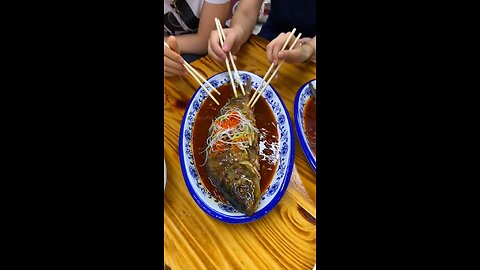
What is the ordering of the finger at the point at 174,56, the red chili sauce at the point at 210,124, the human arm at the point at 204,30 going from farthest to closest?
the human arm at the point at 204,30 < the finger at the point at 174,56 < the red chili sauce at the point at 210,124

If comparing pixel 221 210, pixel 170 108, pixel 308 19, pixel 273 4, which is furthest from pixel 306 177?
pixel 273 4

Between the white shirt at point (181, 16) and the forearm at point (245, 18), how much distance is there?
0.23 metres

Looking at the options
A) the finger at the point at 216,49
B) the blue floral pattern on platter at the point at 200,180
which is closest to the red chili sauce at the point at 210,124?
the blue floral pattern on platter at the point at 200,180

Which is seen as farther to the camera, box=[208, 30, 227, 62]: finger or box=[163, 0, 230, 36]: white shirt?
box=[163, 0, 230, 36]: white shirt

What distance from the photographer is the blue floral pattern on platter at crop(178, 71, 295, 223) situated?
4.62 feet

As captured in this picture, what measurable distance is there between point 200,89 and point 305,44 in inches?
25.5

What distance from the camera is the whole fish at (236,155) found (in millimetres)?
1404

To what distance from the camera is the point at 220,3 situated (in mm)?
1827

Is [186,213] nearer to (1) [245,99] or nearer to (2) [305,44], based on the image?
(1) [245,99]

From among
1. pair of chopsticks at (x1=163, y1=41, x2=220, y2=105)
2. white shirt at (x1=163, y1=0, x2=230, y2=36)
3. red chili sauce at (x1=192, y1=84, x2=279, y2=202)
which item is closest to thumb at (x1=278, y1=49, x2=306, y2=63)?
red chili sauce at (x1=192, y1=84, x2=279, y2=202)

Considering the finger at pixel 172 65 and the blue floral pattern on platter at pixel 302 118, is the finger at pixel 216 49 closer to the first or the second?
the finger at pixel 172 65

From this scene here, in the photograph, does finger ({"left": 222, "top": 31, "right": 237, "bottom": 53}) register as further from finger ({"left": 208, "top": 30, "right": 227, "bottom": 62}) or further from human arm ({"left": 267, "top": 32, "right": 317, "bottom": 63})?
human arm ({"left": 267, "top": 32, "right": 317, "bottom": 63})

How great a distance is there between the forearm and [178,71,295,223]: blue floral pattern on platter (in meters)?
0.26

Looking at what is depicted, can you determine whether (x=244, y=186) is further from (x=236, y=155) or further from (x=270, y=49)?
(x=270, y=49)
